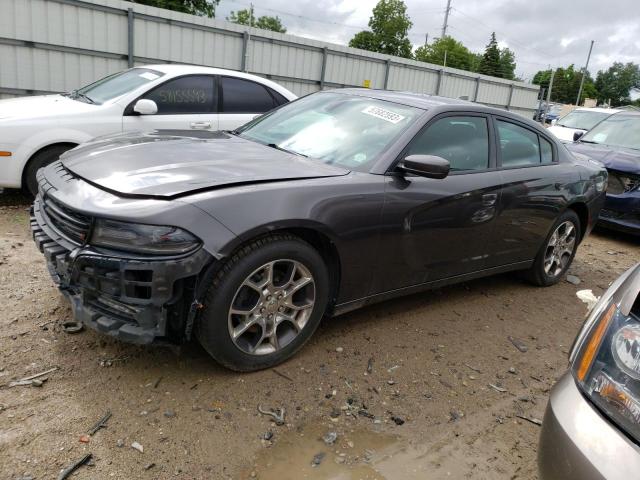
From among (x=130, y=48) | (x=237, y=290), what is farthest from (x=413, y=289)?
(x=130, y=48)

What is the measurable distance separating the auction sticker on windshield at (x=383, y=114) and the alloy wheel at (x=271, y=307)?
1309 millimetres

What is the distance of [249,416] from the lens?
2.61m

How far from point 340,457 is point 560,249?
3.46 m

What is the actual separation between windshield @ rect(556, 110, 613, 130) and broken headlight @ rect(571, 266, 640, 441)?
1112 centimetres

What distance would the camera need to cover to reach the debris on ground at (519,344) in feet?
12.3

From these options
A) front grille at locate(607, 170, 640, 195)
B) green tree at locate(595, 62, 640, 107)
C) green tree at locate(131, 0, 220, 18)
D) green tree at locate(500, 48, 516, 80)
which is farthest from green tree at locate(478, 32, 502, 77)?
front grille at locate(607, 170, 640, 195)

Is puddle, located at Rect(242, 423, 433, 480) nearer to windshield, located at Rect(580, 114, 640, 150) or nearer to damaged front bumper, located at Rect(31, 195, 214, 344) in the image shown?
damaged front bumper, located at Rect(31, 195, 214, 344)

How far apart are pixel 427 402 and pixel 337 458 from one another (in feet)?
2.42

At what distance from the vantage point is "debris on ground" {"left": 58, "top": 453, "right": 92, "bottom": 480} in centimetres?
211

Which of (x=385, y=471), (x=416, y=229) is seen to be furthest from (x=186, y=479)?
(x=416, y=229)

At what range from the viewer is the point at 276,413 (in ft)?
8.69

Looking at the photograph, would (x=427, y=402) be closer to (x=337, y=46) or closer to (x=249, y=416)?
(x=249, y=416)

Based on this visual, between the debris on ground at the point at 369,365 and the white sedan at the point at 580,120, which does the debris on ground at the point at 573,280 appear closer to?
the debris on ground at the point at 369,365

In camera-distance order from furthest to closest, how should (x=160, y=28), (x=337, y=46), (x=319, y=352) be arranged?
(x=337, y=46) < (x=160, y=28) < (x=319, y=352)
